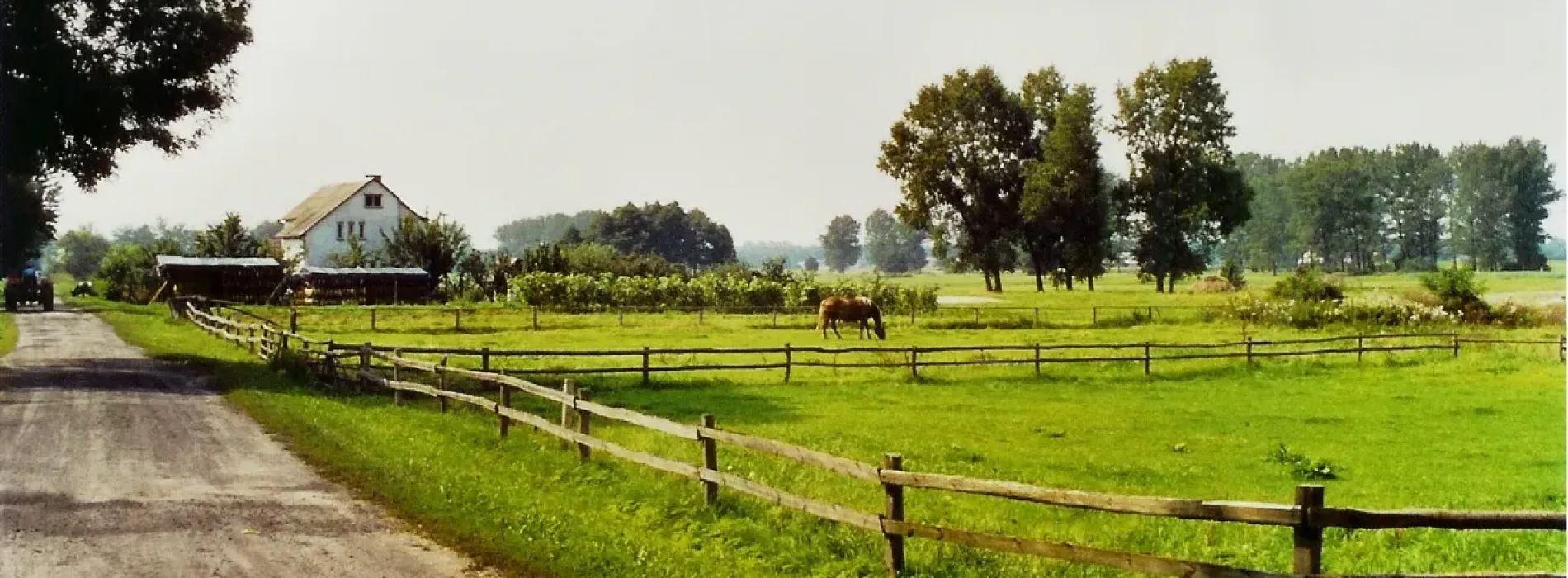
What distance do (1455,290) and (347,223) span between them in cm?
6510

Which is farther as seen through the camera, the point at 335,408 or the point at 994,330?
the point at 994,330

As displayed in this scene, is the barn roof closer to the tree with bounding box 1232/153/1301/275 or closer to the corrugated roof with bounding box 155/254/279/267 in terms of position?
the corrugated roof with bounding box 155/254/279/267

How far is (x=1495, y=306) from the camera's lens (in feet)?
105

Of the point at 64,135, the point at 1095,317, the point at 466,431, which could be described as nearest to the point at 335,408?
the point at 466,431

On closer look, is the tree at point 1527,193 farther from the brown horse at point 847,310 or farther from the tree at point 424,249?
the tree at point 424,249

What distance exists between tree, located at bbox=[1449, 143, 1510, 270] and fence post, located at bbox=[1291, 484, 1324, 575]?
8353 mm

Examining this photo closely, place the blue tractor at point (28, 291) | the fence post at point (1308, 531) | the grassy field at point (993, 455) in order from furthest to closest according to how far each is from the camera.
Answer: the blue tractor at point (28, 291) → the grassy field at point (993, 455) → the fence post at point (1308, 531)

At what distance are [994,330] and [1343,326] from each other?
1063 centimetres

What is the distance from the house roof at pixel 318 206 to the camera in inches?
3105

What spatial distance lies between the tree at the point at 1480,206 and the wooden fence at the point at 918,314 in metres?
19.8

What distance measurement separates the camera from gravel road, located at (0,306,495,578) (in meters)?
8.96

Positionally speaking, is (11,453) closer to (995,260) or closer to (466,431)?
(466,431)

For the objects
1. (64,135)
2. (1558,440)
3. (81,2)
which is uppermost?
(81,2)

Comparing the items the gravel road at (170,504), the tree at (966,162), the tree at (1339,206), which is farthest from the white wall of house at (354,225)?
the gravel road at (170,504)
